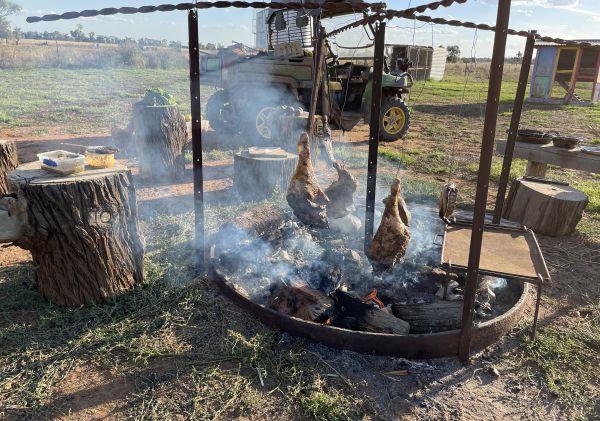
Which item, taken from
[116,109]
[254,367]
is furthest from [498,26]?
[116,109]

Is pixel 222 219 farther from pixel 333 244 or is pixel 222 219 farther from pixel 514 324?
pixel 514 324

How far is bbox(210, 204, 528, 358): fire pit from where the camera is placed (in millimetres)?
3170

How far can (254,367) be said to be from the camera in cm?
302

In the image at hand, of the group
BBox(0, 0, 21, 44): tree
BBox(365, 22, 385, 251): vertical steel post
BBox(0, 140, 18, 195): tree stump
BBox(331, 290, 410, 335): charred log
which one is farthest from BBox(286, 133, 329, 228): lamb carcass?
BBox(0, 0, 21, 44): tree

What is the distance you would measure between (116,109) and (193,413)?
1445 centimetres

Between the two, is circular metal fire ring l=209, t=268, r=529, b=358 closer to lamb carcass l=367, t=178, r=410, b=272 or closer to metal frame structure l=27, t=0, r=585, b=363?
metal frame structure l=27, t=0, r=585, b=363

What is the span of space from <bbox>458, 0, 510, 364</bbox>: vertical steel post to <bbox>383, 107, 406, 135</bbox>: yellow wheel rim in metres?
9.05

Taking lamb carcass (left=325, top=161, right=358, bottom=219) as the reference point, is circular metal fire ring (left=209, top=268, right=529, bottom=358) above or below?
below

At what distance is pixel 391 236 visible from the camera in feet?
12.1

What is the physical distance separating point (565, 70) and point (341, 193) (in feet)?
75.6

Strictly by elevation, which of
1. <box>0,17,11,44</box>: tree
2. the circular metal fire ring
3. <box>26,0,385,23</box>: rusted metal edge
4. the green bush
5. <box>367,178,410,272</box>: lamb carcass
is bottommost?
the circular metal fire ring

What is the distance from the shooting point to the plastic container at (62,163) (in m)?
3.43

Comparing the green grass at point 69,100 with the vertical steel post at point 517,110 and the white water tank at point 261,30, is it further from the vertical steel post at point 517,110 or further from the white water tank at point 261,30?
the vertical steel post at point 517,110

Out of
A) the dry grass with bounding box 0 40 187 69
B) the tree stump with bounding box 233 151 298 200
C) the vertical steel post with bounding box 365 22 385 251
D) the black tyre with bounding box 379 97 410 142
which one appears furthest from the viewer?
the dry grass with bounding box 0 40 187 69
